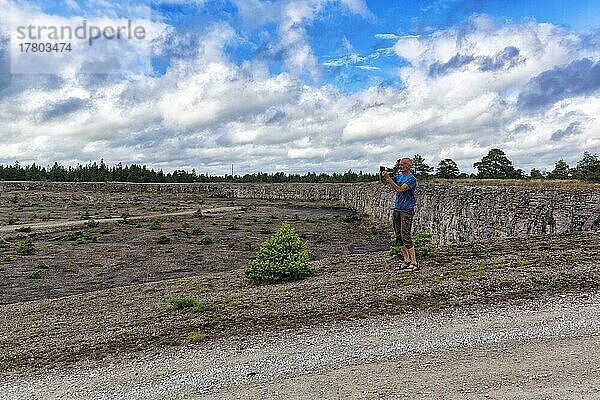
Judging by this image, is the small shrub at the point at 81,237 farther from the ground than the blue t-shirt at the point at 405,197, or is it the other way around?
the blue t-shirt at the point at 405,197

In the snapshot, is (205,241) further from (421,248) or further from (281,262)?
(421,248)

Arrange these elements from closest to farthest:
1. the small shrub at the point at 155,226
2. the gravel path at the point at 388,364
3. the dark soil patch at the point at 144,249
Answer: the gravel path at the point at 388,364
the dark soil patch at the point at 144,249
the small shrub at the point at 155,226

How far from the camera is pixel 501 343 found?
8.59m

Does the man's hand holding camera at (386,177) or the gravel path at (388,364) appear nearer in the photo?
the gravel path at (388,364)

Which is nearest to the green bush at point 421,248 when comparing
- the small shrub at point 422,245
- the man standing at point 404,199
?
the small shrub at point 422,245

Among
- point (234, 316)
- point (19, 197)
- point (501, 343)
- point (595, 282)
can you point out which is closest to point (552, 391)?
point (501, 343)

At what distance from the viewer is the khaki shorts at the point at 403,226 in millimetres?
12117

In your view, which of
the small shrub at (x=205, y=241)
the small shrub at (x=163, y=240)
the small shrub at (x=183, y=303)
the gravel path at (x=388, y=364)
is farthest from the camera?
the small shrub at (x=163, y=240)

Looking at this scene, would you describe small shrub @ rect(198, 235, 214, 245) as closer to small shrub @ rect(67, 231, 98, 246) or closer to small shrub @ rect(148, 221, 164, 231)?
small shrub @ rect(67, 231, 98, 246)

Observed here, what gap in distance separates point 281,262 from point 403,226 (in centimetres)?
384

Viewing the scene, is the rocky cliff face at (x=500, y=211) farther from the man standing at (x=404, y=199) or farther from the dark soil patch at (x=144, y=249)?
the man standing at (x=404, y=199)

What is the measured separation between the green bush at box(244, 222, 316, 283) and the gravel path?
4574 mm

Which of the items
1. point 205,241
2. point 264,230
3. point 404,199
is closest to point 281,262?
point 404,199

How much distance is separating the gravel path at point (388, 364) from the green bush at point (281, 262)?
4574 millimetres
